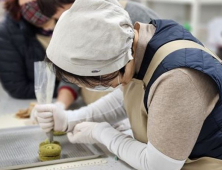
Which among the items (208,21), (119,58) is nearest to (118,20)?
(119,58)

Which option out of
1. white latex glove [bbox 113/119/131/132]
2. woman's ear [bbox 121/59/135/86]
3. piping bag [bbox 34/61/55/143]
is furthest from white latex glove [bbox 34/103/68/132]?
woman's ear [bbox 121/59/135/86]

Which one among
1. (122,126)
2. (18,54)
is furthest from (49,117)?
(18,54)

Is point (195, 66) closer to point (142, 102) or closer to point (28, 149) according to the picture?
point (142, 102)

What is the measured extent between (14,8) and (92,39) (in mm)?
874

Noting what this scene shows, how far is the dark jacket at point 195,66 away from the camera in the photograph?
2.32ft

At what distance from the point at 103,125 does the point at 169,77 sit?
0.30 metres

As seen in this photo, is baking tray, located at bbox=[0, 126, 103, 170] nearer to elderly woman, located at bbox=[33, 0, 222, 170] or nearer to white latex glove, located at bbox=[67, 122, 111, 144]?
white latex glove, located at bbox=[67, 122, 111, 144]

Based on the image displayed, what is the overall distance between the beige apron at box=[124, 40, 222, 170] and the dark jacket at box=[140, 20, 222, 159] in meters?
0.01

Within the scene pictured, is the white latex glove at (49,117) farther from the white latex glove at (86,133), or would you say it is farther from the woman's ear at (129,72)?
the woman's ear at (129,72)

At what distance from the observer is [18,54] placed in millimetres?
1496

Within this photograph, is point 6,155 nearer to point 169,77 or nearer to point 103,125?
point 103,125

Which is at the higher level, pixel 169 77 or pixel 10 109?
pixel 169 77

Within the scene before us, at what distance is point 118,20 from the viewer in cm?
71

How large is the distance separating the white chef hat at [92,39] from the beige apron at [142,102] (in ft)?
0.23
